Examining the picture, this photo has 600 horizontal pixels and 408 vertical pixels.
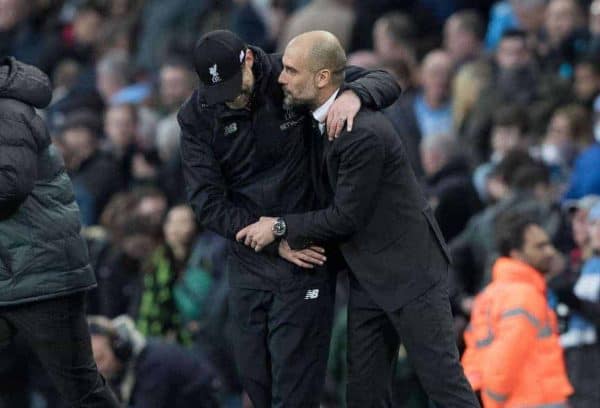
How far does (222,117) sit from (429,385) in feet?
4.77

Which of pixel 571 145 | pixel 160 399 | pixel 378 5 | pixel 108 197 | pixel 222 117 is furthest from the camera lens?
pixel 378 5

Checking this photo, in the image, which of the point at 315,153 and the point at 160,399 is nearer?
the point at 315,153

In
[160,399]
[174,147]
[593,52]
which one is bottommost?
[160,399]

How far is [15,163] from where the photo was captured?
6.72m

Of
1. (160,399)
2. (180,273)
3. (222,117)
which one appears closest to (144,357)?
(160,399)

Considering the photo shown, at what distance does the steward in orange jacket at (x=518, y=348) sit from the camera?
7.88 m

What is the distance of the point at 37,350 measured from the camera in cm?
710

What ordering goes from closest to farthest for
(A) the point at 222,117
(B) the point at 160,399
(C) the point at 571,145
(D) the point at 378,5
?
(A) the point at 222,117 < (B) the point at 160,399 < (C) the point at 571,145 < (D) the point at 378,5

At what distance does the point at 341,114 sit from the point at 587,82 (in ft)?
15.5

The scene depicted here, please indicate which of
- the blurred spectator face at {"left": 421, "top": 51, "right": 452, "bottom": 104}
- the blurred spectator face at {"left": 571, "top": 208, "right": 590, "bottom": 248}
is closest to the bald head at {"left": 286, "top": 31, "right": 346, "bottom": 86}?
the blurred spectator face at {"left": 571, "top": 208, "right": 590, "bottom": 248}

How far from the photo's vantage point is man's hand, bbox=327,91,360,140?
6566 mm

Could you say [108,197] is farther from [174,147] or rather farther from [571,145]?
[571,145]

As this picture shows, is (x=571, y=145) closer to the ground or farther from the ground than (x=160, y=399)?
farther from the ground

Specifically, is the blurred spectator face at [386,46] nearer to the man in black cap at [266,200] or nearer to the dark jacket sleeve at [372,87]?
the dark jacket sleeve at [372,87]
